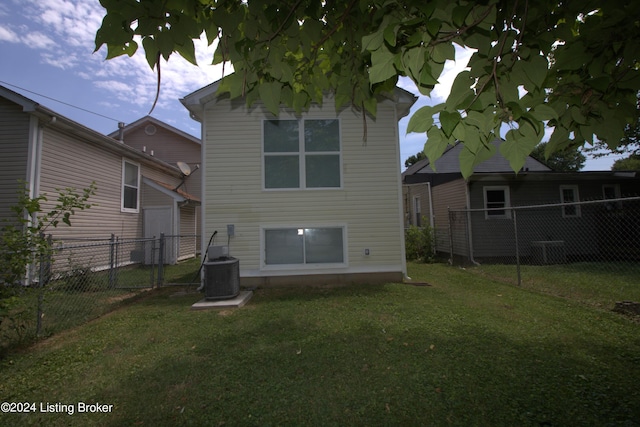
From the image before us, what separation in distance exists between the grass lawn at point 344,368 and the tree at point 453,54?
2180 millimetres

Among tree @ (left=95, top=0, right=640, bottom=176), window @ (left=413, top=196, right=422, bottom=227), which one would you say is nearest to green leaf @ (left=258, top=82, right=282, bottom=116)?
tree @ (left=95, top=0, right=640, bottom=176)

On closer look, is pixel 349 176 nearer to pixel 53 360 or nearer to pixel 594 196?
pixel 53 360

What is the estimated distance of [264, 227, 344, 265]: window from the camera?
722cm

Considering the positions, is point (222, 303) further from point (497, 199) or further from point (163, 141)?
point (163, 141)

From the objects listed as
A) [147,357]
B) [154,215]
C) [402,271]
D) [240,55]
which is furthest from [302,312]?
[154,215]

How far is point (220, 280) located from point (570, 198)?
13.3 meters

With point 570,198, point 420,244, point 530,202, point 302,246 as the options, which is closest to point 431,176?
point 420,244

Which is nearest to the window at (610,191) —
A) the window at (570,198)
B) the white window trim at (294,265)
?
the window at (570,198)

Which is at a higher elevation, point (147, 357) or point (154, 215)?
point (154, 215)

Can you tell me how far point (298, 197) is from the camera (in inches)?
286

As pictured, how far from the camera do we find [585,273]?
7902 millimetres

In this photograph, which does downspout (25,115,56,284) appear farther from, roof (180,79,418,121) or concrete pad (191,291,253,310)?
concrete pad (191,291,253,310)

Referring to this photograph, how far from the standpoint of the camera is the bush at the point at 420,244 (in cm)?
1194

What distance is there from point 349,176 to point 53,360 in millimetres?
6054
